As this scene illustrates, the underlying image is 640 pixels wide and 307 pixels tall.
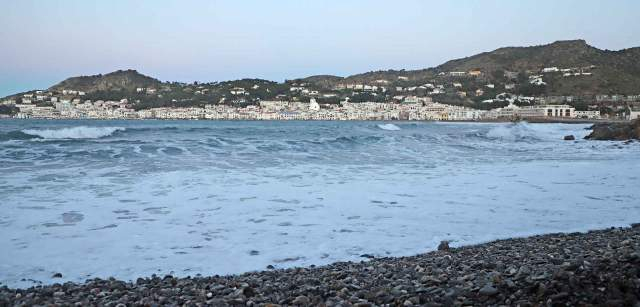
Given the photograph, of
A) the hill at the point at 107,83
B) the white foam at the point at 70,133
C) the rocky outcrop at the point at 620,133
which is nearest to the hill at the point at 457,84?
the hill at the point at 107,83

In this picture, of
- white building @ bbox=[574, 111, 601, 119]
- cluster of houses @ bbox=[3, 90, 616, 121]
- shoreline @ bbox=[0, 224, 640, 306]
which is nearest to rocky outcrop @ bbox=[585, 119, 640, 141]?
shoreline @ bbox=[0, 224, 640, 306]

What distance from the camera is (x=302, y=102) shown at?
10669 cm

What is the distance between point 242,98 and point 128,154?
9018 cm

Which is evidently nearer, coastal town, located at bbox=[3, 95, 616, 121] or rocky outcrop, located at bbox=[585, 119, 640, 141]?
rocky outcrop, located at bbox=[585, 119, 640, 141]

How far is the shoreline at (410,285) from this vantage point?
9.95 feet

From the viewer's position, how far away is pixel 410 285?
3486 mm

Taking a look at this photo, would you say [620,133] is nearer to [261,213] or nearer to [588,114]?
[261,213]

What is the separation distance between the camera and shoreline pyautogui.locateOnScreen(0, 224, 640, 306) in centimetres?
303

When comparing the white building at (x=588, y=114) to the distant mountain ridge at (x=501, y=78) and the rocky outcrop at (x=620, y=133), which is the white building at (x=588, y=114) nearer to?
the distant mountain ridge at (x=501, y=78)

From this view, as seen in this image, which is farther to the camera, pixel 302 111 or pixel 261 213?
pixel 302 111

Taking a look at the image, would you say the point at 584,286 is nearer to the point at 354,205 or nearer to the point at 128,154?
the point at 354,205

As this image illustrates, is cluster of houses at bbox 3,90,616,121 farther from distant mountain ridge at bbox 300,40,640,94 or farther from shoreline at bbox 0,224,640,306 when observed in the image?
shoreline at bbox 0,224,640,306

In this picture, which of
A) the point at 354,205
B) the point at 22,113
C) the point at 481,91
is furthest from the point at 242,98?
the point at 354,205

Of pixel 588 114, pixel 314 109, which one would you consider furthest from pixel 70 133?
pixel 588 114
